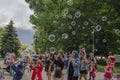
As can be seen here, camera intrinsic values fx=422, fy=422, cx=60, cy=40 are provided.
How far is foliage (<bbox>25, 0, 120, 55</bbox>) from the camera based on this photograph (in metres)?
56.7

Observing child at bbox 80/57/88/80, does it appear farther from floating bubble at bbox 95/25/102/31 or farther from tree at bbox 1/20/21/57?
tree at bbox 1/20/21/57

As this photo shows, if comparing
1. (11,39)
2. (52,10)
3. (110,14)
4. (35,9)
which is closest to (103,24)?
(110,14)

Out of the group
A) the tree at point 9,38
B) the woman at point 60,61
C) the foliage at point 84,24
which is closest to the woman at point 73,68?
the woman at point 60,61

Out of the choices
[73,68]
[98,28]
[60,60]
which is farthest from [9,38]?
[73,68]

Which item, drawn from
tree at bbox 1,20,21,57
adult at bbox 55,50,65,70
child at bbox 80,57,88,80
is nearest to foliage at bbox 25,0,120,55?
child at bbox 80,57,88,80

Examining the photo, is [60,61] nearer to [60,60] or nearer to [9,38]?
[60,60]

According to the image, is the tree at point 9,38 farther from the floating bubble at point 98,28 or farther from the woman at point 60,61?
the woman at point 60,61

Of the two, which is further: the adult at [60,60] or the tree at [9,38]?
the tree at [9,38]

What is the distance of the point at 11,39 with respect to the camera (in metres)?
107

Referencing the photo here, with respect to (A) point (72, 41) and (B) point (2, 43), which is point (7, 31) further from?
(A) point (72, 41)

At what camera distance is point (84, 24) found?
58.0 meters

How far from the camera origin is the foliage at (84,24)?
56688 millimetres

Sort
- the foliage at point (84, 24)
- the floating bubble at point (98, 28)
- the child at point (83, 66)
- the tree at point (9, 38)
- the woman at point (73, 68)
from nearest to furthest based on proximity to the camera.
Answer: the woman at point (73, 68) < the child at point (83, 66) < the floating bubble at point (98, 28) < the foliage at point (84, 24) < the tree at point (9, 38)

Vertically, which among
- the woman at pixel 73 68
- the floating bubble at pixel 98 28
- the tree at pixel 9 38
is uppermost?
the tree at pixel 9 38
